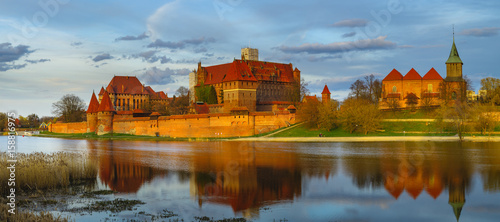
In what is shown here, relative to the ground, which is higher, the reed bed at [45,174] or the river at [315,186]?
the reed bed at [45,174]

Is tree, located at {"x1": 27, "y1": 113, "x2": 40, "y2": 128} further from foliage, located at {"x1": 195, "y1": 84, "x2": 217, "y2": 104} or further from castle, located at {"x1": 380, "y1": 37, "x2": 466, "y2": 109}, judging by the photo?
castle, located at {"x1": 380, "y1": 37, "x2": 466, "y2": 109}

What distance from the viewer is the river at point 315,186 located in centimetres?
1252

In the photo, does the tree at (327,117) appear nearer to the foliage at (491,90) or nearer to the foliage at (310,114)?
the foliage at (310,114)

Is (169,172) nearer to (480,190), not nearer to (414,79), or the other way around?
(480,190)

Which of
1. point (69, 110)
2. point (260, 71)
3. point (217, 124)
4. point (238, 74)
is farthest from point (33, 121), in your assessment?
point (217, 124)

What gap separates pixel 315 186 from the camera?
16484mm

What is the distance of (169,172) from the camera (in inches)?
816

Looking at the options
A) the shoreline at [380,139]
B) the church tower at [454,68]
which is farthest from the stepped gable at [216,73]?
the church tower at [454,68]

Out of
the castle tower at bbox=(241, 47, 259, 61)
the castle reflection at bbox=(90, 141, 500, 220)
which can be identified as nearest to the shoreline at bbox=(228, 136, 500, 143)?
the castle reflection at bbox=(90, 141, 500, 220)

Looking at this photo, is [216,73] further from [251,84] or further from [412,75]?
[412,75]

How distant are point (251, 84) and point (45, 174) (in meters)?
43.2

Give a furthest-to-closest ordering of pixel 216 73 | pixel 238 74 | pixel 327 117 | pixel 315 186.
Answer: pixel 216 73 < pixel 238 74 < pixel 327 117 < pixel 315 186

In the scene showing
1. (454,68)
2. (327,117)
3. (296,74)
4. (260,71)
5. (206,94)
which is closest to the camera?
(327,117)

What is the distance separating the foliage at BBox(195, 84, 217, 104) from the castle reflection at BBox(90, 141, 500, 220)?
119 feet
